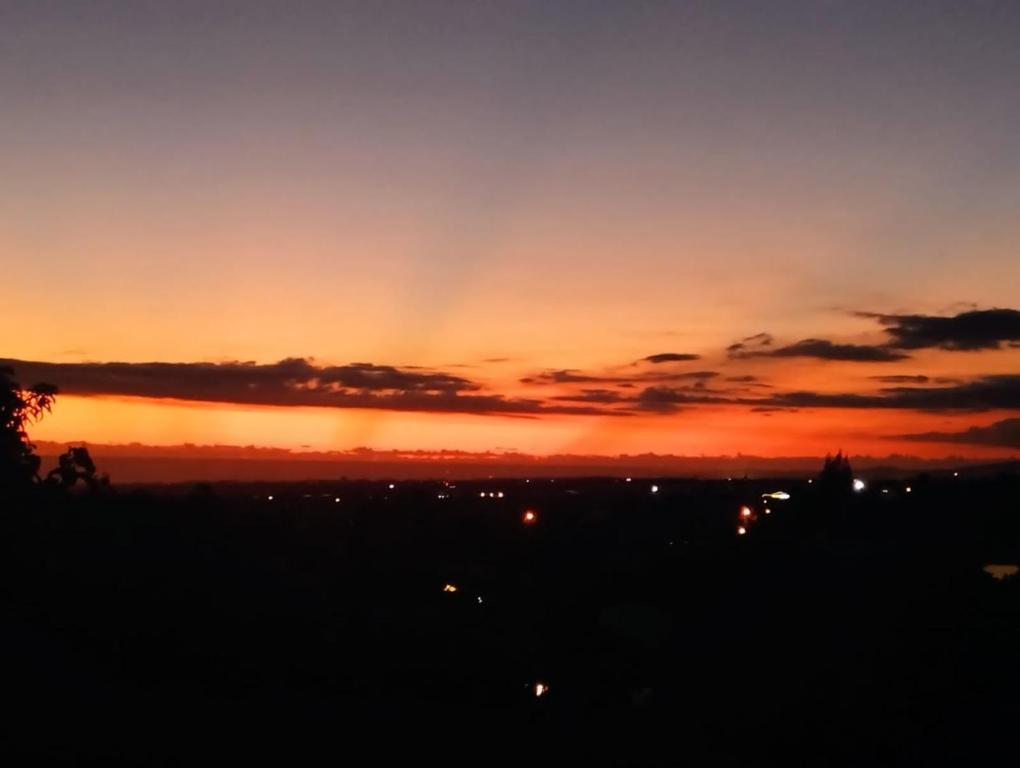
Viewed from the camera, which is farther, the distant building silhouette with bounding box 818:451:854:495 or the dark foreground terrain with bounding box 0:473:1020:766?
the distant building silhouette with bounding box 818:451:854:495

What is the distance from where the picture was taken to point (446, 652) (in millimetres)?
24391

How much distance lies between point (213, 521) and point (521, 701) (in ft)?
43.5

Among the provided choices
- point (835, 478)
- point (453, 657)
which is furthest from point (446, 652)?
point (835, 478)

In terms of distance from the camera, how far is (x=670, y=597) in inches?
1516

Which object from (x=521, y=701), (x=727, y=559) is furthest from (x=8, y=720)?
(x=727, y=559)

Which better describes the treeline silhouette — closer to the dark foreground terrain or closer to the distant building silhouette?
the dark foreground terrain

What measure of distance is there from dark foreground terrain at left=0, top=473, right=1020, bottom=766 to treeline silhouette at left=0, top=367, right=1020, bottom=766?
0.06 m

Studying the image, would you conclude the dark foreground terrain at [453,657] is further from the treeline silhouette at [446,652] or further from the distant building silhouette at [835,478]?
the distant building silhouette at [835,478]

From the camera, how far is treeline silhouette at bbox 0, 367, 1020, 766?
19.2 m

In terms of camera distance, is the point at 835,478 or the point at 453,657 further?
the point at 835,478

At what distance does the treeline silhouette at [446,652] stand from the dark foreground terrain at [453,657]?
6 centimetres

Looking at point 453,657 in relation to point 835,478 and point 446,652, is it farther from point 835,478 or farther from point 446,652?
point 835,478

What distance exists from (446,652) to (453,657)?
17 cm

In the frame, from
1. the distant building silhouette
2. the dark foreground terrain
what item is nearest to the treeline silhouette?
the dark foreground terrain
